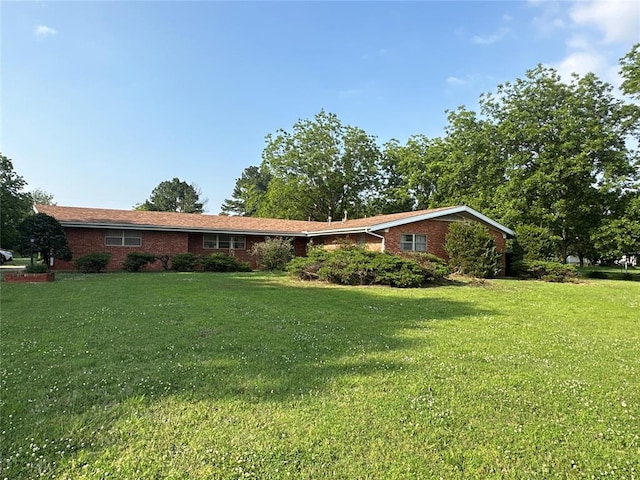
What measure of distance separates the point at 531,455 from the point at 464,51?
593 inches

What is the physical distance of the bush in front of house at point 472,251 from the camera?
61.7 feet

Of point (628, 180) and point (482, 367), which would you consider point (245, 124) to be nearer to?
point (482, 367)

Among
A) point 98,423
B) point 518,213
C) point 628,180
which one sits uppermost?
point 628,180

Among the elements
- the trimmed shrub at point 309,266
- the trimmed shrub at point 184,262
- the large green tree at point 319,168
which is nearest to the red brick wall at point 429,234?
the trimmed shrub at point 309,266

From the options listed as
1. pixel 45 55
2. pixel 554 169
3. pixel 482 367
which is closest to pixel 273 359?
pixel 482 367

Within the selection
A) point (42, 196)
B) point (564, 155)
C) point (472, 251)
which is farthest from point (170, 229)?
point (42, 196)

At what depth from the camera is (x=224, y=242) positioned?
24.0m

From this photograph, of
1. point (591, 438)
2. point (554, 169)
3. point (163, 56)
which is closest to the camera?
point (591, 438)

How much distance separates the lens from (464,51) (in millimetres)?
14594

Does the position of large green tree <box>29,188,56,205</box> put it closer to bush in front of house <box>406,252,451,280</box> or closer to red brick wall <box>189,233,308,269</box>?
red brick wall <box>189,233,308,269</box>

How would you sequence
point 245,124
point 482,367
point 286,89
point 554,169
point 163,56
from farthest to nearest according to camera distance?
1. point 554,169
2. point 245,124
3. point 286,89
4. point 163,56
5. point 482,367

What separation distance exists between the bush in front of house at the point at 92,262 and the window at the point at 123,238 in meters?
2.35

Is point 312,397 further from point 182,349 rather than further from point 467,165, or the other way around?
point 467,165

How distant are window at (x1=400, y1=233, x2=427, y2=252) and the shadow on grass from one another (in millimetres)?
9695
